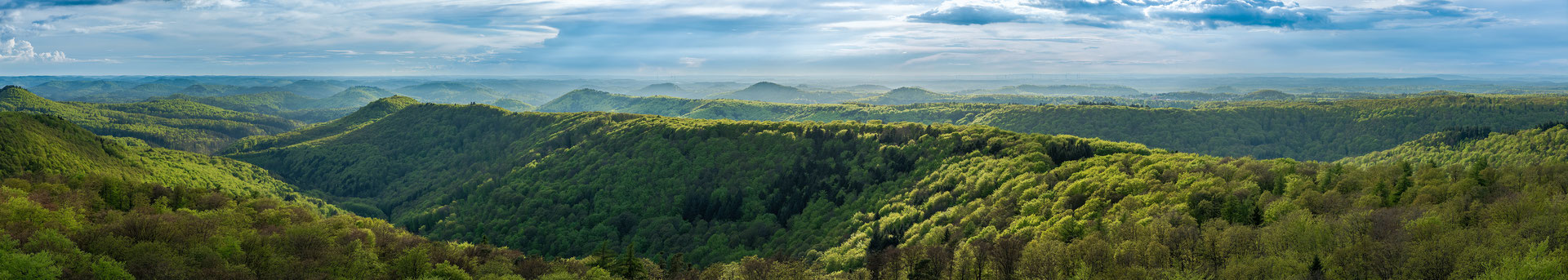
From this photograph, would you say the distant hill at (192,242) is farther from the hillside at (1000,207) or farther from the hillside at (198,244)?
the hillside at (1000,207)

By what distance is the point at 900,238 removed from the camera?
9475 centimetres

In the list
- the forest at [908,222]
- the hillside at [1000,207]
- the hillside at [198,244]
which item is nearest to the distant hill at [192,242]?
the hillside at [198,244]

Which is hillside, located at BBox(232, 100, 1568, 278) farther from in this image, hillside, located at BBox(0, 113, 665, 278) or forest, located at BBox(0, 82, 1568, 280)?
hillside, located at BBox(0, 113, 665, 278)

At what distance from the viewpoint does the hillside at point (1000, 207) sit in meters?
48.8

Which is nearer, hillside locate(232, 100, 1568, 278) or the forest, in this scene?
hillside locate(232, 100, 1568, 278)

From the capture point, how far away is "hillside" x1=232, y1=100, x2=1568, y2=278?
1921 inches

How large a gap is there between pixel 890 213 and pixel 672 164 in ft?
250

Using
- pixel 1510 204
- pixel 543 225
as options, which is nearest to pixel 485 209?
pixel 543 225

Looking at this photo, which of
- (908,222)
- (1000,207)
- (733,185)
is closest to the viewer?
(1000,207)

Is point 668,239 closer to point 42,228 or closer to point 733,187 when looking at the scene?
point 733,187

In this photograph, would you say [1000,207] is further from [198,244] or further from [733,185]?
[198,244]

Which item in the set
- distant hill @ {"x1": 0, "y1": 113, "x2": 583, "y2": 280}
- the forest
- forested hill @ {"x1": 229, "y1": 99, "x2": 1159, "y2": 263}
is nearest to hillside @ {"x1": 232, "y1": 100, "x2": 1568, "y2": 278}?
the forest

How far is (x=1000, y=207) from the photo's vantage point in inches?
3433

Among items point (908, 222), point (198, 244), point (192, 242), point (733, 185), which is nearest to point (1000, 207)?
point (908, 222)
